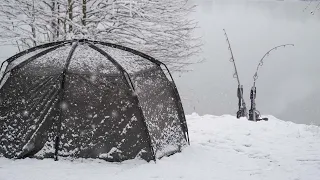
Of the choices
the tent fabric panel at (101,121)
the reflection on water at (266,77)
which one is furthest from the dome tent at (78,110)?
the reflection on water at (266,77)

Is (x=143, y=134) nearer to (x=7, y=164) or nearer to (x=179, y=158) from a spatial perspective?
(x=179, y=158)

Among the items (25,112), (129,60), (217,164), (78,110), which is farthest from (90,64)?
(217,164)

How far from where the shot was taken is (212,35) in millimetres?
52625

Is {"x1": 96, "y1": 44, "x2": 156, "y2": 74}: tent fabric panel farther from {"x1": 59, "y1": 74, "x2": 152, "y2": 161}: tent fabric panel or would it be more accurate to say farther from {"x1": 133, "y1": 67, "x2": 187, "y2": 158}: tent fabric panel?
{"x1": 59, "y1": 74, "x2": 152, "y2": 161}: tent fabric panel

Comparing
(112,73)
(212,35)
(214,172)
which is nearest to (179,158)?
(214,172)

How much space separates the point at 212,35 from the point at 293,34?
12424 millimetres

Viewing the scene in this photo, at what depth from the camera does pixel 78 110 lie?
6152mm

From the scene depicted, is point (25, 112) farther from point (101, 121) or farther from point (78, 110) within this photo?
point (101, 121)

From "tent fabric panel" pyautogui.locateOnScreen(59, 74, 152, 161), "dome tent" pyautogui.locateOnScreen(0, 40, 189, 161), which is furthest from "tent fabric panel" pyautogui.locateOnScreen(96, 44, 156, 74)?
"tent fabric panel" pyautogui.locateOnScreen(59, 74, 152, 161)

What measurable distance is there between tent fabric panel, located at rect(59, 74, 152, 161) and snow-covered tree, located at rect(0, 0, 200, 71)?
12.9 ft

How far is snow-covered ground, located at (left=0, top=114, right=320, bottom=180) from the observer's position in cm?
566

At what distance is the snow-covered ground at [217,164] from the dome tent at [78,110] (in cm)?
25

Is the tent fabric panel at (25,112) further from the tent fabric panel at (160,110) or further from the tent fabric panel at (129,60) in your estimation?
Result: the tent fabric panel at (160,110)

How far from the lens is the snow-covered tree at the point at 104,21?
1013 centimetres
